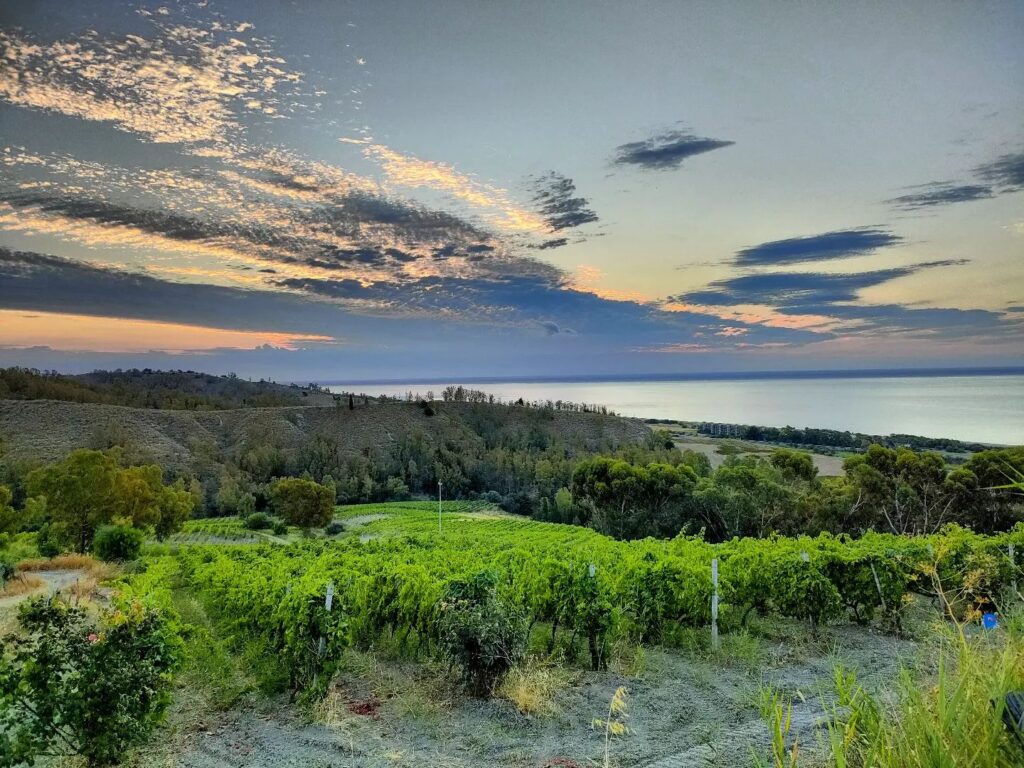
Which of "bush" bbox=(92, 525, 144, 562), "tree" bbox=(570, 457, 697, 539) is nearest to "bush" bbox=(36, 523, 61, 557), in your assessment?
"bush" bbox=(92, 525, 144, 562)

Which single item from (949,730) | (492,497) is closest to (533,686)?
(949,730)

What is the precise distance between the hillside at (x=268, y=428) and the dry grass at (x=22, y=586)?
5363 centimetres

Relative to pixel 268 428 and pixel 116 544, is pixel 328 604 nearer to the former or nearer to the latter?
pixel 116 544

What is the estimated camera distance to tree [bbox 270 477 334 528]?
42.5 m

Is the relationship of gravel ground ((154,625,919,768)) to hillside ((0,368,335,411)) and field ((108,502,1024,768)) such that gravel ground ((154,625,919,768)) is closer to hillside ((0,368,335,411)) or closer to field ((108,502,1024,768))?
field ((108,502,1024,768))

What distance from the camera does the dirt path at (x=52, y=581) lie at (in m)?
15.0

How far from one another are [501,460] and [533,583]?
2707 inches

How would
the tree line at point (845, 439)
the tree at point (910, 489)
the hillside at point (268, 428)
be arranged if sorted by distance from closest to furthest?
the tree at point (910, 489) → the tree line at point (845, 439) → the hillside at point (268, 428)

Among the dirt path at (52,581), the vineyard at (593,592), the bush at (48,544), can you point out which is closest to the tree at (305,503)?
the bush at (48,544)

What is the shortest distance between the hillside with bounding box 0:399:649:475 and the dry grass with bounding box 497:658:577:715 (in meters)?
69.9

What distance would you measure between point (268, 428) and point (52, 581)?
68.5 m

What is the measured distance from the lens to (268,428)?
3300 inches

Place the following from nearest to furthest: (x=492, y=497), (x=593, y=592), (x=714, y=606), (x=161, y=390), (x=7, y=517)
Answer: (x=593, y=592) → (x=714, y=606) → (x=7, y=517) → (x=492, y=497) → (x=161, y=390)

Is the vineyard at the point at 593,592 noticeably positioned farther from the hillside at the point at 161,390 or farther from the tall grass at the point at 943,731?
the hillside at the point at 161,390
